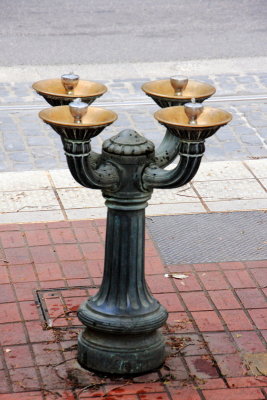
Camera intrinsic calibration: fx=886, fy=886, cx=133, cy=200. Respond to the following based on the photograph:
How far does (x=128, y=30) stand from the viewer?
1250 cm

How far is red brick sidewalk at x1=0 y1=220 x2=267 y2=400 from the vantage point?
4.46 m

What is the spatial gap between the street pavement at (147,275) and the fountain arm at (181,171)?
103 centimetres

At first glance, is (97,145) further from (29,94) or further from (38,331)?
(38,331)

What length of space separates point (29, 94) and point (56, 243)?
3.77m

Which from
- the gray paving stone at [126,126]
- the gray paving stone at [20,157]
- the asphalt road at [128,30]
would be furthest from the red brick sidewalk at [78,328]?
the asphalt road at [128,30]

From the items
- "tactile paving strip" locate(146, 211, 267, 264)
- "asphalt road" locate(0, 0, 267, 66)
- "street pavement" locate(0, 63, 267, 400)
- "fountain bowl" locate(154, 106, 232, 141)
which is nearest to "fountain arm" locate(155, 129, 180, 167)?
"fountain bowl" locate(154, 106, 232, 141)

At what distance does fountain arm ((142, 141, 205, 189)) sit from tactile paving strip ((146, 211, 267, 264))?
1.61 metres

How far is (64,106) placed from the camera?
168 inches

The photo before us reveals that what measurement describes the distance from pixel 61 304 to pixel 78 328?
30 cm

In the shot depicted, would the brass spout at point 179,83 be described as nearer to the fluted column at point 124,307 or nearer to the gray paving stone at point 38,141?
the fluted column at point 124,307

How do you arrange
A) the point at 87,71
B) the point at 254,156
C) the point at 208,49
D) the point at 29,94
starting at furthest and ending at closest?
the point at 208,49, the point at 87,71, the point at 29,94, the point at 254,156

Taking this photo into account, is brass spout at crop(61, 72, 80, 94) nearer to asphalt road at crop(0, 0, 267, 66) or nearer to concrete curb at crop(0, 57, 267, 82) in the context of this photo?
concrete curb at crop(0, 57, 267, 82)

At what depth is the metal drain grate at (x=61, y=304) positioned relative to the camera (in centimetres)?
505

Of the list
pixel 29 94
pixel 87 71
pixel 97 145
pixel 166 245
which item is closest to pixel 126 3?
pixel 87 71
